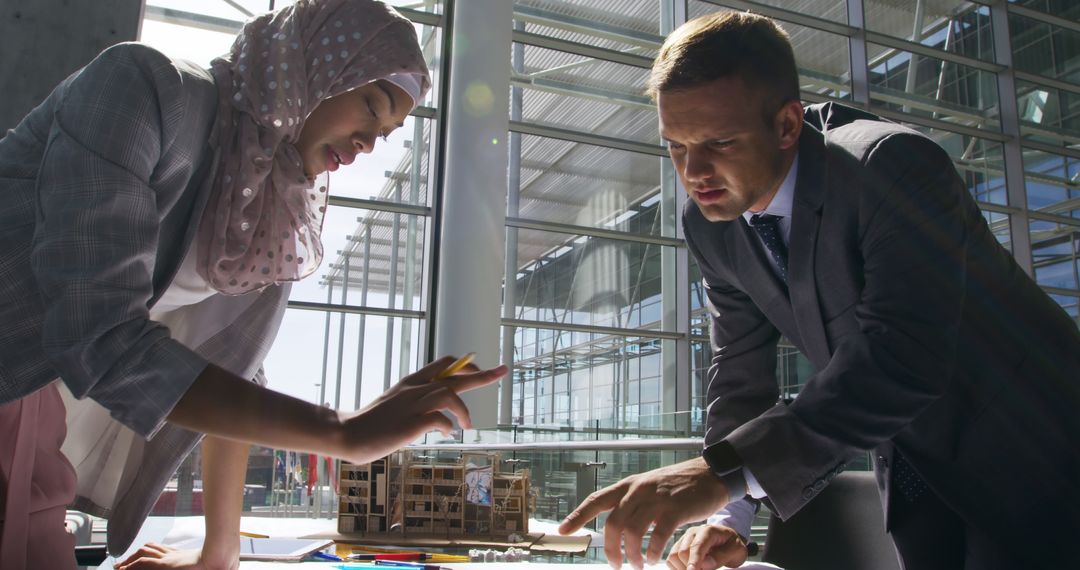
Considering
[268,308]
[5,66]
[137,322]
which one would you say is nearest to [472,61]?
[5,66]

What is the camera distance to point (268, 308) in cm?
136

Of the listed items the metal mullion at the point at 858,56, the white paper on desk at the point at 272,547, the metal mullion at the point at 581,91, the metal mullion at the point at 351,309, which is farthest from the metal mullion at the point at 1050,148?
the white paper on desk at the point at 272,547

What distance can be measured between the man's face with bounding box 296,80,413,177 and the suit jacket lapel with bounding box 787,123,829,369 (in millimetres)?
630

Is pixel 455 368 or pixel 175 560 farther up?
pixel 455 368

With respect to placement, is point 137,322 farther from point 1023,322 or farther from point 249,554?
point 1023,322

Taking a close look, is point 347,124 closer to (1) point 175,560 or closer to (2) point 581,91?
(1) point 175,560

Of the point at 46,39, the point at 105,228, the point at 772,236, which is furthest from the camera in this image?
the point at 46,39

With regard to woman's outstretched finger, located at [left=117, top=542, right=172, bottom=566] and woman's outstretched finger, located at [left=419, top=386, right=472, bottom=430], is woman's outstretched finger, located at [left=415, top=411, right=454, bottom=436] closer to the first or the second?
woman's outstretched finger, located at [left=419, top=386, right=472, bottom=430]

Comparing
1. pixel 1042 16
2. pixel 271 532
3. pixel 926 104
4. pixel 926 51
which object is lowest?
pixel 271 532

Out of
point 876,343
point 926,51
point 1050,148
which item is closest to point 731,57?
point 876,343

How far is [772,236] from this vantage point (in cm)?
129

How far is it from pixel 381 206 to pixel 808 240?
7.03 metres

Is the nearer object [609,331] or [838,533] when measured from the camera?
[838,533]

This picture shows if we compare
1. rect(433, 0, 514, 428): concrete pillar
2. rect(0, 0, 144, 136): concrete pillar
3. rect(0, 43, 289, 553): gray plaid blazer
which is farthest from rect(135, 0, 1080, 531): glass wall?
rect(0, 43, 289, 553): gray plaid blazer
